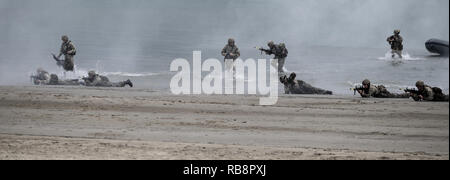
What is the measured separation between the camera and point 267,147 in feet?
35.2

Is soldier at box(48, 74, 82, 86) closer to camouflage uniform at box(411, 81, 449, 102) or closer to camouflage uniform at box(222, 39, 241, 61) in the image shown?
camouflage uniform at box(222, 39, 241, 61)

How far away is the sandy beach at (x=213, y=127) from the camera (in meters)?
10.3

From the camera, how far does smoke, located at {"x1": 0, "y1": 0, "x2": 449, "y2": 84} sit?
33844mm

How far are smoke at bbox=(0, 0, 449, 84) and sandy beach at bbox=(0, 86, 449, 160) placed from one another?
1016 centimetres

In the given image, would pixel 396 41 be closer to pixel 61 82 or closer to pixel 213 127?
pixel 61 82

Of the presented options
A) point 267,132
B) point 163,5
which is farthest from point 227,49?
point 163,5

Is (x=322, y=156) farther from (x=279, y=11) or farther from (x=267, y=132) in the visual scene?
(x=279, y=11)

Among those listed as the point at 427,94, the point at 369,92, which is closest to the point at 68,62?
the point at 369,92

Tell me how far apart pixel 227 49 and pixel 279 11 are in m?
28.9

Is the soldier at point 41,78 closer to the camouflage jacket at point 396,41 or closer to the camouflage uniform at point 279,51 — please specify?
the camouflage uniform at point 279,51

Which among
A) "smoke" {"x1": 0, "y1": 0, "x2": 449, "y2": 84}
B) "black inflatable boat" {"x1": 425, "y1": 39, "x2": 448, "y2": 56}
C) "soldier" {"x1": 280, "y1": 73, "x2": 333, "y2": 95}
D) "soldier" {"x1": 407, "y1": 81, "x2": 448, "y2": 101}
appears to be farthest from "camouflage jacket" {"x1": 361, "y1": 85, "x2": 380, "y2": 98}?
"black inflatable boat" {"x1": 425, "y1": 39, "x2": 448, "y2": 56}

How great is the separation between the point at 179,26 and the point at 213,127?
46.2 m

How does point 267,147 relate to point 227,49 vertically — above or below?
below

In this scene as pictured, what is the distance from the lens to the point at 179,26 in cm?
5834
